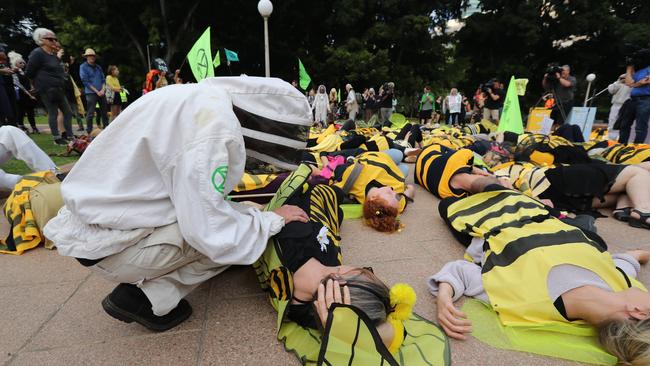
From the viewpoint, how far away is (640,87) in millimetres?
5223

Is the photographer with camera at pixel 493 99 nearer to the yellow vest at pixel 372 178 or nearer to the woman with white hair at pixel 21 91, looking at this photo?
the yellow vest at pixel 372 178

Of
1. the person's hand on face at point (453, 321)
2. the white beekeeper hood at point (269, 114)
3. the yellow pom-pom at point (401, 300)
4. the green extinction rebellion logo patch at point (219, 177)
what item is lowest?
the person's hand on face at point (453, 321)

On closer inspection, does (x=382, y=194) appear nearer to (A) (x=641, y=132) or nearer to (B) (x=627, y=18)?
(A) (x=641, y=132)

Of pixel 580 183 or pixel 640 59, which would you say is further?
pixel 640 59

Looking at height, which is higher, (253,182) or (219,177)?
(219,177)

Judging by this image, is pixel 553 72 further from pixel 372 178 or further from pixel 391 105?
pixel 372 178

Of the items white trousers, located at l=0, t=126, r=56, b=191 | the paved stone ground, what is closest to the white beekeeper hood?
the paved stone ground

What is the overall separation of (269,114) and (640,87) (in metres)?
6.45

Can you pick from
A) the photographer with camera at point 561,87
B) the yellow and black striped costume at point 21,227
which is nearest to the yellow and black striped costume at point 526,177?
the yellow and black striped costume at point 21,227

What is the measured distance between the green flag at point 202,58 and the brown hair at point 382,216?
17.4 feet

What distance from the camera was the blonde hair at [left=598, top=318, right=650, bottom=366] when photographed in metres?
1.33

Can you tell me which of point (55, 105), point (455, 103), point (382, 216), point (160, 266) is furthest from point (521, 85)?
point (55, 105)

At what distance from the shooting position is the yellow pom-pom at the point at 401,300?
56.3 inches

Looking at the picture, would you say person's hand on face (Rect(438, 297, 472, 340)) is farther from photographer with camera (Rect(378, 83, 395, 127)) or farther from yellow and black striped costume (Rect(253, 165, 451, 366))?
photographer with camera (Rect(378, 83, 395, 127))
